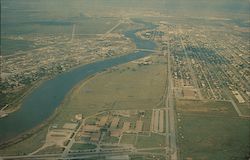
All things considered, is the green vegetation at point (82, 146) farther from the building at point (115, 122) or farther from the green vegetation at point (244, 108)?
the green vegetation at point (244, 108)

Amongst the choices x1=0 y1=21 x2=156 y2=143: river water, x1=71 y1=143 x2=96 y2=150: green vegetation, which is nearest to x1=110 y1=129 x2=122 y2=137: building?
x1=71 y1=143 x2=96 y2=150: green vegetation

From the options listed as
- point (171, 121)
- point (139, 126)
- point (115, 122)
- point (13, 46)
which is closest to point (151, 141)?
point (139, 126)

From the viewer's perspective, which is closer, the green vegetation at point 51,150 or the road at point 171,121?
the green vegetation at point 51,150

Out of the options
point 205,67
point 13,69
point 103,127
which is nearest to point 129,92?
point 103,127

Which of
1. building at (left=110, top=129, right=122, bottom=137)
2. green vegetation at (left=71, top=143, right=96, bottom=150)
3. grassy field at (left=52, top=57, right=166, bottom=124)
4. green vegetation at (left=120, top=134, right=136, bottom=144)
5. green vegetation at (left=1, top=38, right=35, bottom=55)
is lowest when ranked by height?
green vegetation at (left=71, top=143, right=96, bottom=150)

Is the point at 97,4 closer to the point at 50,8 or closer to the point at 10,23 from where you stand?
the point at 50,8

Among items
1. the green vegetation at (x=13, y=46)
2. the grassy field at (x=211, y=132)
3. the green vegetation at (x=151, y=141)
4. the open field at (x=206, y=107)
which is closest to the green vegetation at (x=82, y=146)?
the green vegetation at (x=151, y=141)

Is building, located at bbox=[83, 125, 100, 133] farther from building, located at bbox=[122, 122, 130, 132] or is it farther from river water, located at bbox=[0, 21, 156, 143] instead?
river water, located at bbox=[0, 21, 156, 143]
